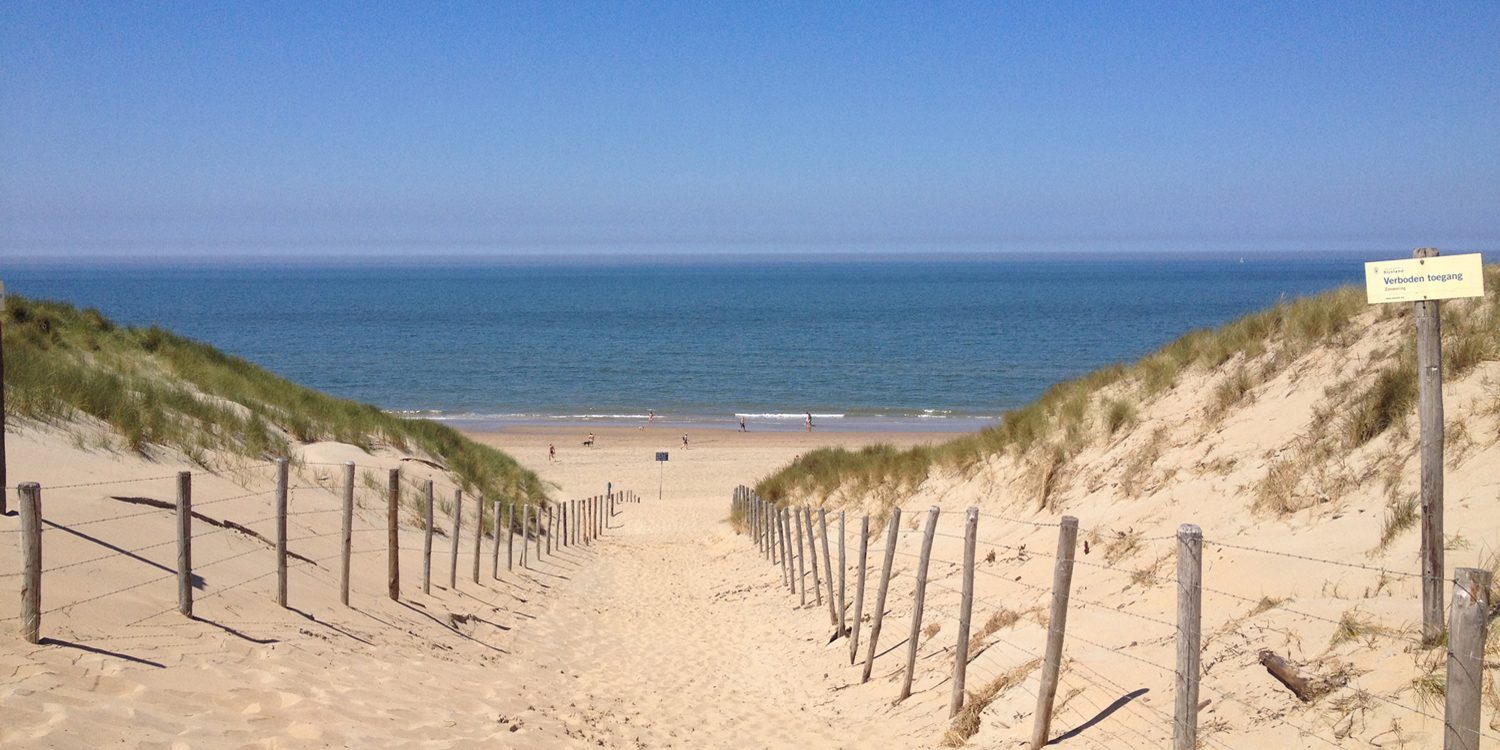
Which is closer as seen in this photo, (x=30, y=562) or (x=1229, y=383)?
(x=30, y=562)

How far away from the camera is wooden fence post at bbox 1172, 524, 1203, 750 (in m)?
5.44

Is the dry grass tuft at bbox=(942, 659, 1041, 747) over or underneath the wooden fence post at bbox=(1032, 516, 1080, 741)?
underneath

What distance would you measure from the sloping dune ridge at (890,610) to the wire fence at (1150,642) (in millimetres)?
32

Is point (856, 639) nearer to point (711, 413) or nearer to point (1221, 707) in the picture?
point (1221, 707)

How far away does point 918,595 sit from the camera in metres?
8.86

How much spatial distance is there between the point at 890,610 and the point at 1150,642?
15.7ft

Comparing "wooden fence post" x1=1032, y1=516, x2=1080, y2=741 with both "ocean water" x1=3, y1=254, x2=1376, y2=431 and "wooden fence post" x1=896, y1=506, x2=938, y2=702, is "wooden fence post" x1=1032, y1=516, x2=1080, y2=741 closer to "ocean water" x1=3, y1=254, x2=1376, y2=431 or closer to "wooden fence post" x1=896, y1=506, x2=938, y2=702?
"wooden fence post" x1=896, y1=506, x2=938, y2=702

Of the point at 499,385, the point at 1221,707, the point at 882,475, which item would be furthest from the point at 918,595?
the point at 499,385

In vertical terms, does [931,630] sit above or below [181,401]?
below


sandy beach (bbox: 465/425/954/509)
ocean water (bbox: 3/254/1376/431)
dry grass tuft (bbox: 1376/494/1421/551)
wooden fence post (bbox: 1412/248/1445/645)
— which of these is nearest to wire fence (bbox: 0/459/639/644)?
wooden fence post (bbox: 1412/248/1445/645)

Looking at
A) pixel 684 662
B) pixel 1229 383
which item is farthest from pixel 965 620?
pixel 1229 383

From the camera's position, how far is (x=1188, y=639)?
18.1 feet

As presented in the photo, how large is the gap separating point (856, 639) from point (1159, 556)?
3.31 metres

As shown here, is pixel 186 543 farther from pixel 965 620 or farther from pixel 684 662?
pixel 965 620
